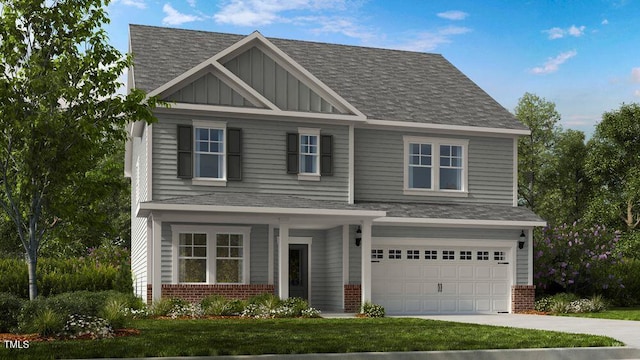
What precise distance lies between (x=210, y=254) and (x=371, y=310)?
5.12 meters

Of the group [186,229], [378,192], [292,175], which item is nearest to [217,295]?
[186,229]

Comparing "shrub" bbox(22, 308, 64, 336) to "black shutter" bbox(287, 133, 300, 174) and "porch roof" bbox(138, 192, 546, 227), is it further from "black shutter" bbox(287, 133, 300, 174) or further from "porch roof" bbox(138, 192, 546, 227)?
"black shutter" bbox(287, 133, 300, 174)

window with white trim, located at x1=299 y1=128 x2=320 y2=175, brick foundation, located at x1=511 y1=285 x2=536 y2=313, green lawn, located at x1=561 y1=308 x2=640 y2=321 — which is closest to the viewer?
green lawn, located at x1=561 y1=308 x2=640 y2=321

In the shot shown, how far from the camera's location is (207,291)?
2605cm

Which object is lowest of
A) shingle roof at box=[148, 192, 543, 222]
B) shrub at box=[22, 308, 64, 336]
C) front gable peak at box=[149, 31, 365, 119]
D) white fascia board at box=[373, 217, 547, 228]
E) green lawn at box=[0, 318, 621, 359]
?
green lawn at box=[0, 318, 621, 359]

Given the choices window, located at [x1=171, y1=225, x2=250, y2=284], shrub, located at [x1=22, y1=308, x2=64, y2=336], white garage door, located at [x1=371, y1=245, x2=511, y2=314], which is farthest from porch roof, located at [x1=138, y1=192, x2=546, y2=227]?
shrub, located at [x1=22, y1=308, x2=64, y2=336]

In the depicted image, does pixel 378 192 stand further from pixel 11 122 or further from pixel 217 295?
pixel 11 122

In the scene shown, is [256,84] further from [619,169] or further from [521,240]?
[619,169]

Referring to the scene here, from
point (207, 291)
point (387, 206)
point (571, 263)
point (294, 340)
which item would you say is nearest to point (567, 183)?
point (571, 263)

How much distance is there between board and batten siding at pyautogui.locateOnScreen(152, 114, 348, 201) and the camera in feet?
86.4

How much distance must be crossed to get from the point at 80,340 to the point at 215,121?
12486mm

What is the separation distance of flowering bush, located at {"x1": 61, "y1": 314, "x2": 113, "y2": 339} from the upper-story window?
50.5 ft

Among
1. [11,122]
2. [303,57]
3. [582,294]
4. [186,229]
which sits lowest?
[582,294]

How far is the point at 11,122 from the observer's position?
17188mm
